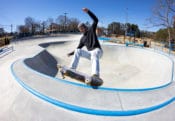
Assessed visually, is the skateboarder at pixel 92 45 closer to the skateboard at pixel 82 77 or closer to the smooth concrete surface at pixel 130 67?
the skateboard at pixel 82 77

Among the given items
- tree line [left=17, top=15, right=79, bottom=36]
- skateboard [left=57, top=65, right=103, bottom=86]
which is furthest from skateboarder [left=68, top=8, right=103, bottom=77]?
tree line [left=17, top=15, right=79, bottom=36]

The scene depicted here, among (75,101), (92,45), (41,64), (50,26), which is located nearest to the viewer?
(75,101)

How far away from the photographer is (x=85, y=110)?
296cm

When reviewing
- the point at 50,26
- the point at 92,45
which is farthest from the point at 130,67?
the point at 50,26

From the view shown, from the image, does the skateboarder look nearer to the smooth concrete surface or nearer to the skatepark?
the skatepark

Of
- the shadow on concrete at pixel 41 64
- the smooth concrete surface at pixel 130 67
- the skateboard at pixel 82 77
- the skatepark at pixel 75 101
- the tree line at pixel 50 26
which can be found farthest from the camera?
the tree line at pixel 50 26

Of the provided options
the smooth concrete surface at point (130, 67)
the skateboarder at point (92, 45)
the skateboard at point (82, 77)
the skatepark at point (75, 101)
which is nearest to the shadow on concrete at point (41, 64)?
the smooth concrete surface at point (130, 67)

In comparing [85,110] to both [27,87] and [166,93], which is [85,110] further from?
[166,93]

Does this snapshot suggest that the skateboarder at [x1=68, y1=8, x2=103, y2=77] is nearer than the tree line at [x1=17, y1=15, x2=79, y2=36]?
Yes

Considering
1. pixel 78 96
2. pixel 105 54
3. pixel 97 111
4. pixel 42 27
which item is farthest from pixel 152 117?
pixel 42 27

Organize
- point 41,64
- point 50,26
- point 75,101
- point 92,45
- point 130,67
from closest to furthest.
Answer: point 75,101 → point 92,45 → point 41,64 → point 130,67 → point 50,26

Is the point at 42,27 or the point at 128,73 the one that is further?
the point at 42,27

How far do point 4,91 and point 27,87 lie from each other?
3.22ft

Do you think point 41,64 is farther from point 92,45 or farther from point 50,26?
point 50,26
